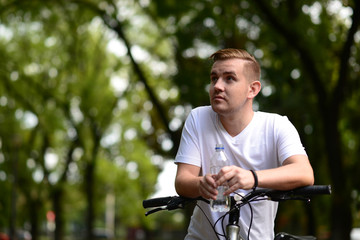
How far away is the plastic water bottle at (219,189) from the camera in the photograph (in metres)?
2.56

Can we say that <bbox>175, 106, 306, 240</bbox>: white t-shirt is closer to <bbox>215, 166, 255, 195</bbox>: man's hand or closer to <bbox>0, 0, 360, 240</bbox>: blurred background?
<bbox>215, 166, 255, 195</bbox>: man's hand

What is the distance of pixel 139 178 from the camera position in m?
29.5

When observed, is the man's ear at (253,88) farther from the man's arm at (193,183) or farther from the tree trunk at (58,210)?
the tree trunk at (58,210)

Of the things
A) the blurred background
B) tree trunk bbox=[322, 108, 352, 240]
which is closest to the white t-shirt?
the blurred background

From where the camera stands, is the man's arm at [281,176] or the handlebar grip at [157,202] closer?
the man's arm at [281,176]

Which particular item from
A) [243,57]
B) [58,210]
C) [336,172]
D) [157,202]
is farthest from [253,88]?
[58,210]

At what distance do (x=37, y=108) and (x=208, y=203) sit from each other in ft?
66.8

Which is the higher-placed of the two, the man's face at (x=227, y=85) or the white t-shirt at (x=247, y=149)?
the man's face at (x=227, y=85)

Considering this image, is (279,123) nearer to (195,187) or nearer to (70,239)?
(195,187)

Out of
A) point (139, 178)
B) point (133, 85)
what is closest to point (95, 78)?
point (133, 85)

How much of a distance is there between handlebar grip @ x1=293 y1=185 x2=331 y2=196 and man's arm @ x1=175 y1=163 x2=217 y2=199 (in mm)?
437

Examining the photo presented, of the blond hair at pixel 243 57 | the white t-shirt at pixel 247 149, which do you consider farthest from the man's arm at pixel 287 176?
the blond hair at pixel 243 57

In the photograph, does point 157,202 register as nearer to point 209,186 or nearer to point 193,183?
point 193,183

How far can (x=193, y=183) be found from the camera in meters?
2.59
